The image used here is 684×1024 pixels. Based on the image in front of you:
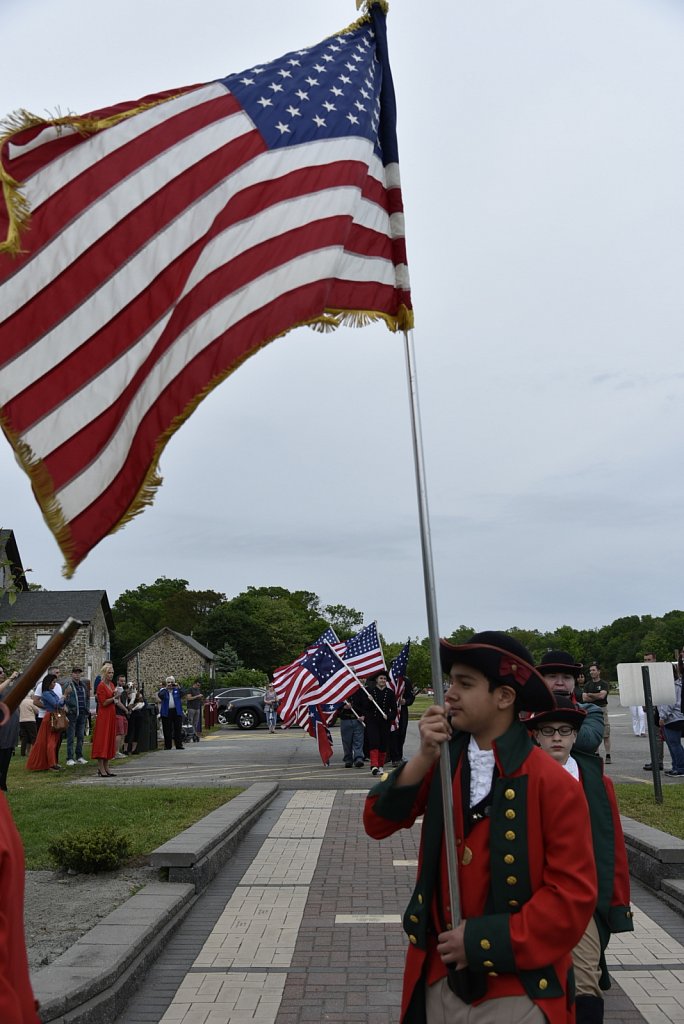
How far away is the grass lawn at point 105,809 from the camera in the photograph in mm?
9789

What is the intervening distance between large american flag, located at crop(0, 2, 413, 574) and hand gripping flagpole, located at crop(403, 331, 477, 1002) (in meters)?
0.87

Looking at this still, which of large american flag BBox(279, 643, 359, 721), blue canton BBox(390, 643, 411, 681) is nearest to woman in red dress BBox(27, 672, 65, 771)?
large american flag BBox(279, 643, 359, 721)

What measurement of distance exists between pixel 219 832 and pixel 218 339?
6.11 meters

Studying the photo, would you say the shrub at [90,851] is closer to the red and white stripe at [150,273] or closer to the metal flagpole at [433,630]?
the red and white stripe at [150,273]

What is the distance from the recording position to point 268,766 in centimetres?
1980

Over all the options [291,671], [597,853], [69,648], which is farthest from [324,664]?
[69,648]

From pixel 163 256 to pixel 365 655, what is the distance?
44.3 ft

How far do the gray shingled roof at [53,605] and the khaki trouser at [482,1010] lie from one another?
61.9m

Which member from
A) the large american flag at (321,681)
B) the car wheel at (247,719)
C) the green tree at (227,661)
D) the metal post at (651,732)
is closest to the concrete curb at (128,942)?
the metal post at (651,732)

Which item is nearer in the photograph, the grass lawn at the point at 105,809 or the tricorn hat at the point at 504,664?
the tricorn hat at the point at 504,664

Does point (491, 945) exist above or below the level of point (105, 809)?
above

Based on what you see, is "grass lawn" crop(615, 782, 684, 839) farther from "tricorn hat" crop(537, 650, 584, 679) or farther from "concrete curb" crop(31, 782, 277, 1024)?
"tricorn hat" crop(537, 650, 584, 679)

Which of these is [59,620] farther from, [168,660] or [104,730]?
[104,730]

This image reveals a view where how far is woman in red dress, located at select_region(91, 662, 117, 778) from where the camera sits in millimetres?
16906
